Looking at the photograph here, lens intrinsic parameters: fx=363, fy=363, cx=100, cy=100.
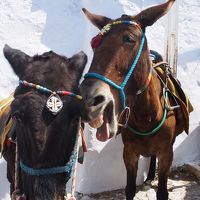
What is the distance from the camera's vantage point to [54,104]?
177 centimetres

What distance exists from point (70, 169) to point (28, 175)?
22 cm

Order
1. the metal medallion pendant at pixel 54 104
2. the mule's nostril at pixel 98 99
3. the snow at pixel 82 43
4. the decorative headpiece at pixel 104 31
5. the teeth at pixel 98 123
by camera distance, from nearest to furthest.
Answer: the metal medallion pendant at pixel 54 104 → the mule's nostril at pixel 98 99 → the teeth at pixel 98 123 → the decorative headpiece at pixel 104 31 → the snow at pixel 82 43

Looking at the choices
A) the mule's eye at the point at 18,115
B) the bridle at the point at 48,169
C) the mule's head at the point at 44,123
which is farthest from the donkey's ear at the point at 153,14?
the mule's eye at the point at 18,115

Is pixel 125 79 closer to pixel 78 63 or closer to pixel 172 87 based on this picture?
pixel 78 63

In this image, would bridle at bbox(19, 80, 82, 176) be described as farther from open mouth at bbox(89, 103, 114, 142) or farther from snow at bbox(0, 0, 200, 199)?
snow at bbox(0, 0, 200, 199)

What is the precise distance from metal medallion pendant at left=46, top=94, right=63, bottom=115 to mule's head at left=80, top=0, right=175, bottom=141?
506mm

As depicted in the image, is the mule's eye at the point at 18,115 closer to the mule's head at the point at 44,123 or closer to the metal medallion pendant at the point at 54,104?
the mule's head at the point at 44,123

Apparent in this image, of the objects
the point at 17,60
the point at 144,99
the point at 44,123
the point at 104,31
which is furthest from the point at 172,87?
the point at 44,123

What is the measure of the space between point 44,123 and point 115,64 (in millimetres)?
907

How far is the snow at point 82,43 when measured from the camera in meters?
4.29

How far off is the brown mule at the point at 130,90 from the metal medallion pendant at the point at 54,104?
0.52ft

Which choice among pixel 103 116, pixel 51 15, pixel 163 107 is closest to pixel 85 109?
pixel 103 116

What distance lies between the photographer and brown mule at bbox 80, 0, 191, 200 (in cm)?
242

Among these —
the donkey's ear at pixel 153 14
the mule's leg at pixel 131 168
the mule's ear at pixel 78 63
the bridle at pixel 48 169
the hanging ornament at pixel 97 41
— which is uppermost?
the donkey's ear at pixel 153 14
